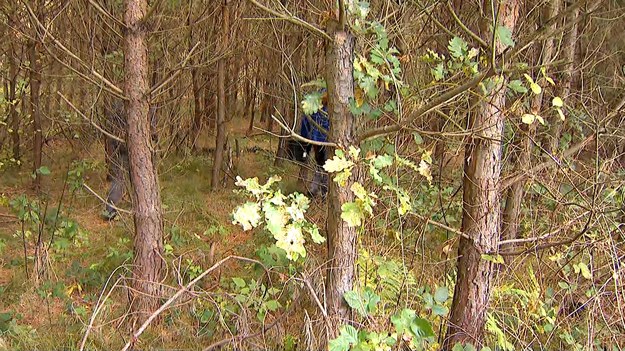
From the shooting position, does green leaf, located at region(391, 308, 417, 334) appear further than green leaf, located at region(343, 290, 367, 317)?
No

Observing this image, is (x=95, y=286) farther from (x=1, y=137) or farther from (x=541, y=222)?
(x=1, y=137)

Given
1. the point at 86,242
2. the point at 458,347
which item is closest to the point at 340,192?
the point at 458,347

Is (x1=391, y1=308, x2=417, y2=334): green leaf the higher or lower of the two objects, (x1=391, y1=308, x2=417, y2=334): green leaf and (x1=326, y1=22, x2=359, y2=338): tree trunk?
the lower

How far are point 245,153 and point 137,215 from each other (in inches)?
242

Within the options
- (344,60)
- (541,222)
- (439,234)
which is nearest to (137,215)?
(344,60)

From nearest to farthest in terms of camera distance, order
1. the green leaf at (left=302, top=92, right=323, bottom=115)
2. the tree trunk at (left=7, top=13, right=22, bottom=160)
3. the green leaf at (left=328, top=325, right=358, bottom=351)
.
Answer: the green leaf at (left=328, top=325, right=358, bottom=351) < the green leaf at (left=302, top=92, right=323, bottom=115) < the tree trunk at (left=7, top=13, right=22, bottom=160)

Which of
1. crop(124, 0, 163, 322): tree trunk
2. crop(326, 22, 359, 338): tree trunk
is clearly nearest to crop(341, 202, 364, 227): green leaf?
crop(326, 22, 359, 338): tree trunk

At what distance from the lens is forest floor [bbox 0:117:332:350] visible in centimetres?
373

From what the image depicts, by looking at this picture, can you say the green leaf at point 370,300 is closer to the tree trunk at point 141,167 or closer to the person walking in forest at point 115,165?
the tree trunk at point 141,167

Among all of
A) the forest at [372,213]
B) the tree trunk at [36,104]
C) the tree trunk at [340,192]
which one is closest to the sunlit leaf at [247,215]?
the forest at [372,213]

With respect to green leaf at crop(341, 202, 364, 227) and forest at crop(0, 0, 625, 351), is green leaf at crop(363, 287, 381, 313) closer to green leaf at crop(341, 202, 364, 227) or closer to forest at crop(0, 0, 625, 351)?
forest at crop(0, 0, 625, 351)

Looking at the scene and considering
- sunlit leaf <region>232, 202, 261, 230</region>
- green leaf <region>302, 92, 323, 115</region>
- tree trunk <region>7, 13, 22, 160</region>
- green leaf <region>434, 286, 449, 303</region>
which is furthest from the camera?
tree trunk <region>7, 13, 22, 160</region>

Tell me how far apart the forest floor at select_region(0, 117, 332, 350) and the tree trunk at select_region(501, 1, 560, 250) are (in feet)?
5.65

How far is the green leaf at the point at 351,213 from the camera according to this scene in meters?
2.39
